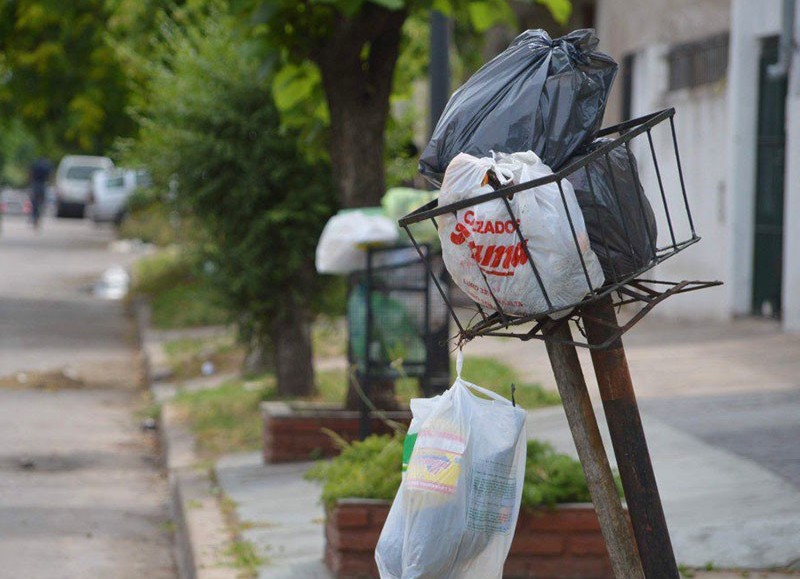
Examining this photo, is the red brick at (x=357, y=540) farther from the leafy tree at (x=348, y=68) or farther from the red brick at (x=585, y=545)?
the leafy tree at (x=348, y=68)

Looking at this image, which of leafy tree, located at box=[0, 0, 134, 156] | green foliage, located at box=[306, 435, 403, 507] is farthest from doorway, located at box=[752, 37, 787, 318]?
leafy tree, located at box=[0, 0, 134, 156]

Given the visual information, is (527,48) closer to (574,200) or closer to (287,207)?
(574,200)

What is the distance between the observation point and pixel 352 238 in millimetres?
7613

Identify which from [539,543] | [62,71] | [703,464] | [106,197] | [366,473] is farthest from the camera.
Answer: [106,197]

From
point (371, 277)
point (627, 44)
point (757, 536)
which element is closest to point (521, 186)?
point (757, 536)

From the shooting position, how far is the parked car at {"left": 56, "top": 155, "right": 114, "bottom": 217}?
50.6m

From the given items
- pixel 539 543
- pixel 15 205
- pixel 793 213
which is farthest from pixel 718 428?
pixel 15 205

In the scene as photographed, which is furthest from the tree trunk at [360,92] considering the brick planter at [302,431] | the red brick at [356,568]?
the red brick at [356,568]

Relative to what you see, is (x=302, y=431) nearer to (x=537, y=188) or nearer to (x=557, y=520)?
(x=557, y=520)

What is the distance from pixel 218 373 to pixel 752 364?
17.3ft

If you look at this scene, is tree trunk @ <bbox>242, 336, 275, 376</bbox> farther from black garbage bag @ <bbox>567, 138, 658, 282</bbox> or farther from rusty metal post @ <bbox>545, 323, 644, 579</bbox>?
black garbage bag @ <bbox>567, 138, 658, 282</bbox>

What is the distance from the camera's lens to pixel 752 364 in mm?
10016

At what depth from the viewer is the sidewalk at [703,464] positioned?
532 centimetres

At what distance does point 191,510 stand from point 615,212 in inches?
186
